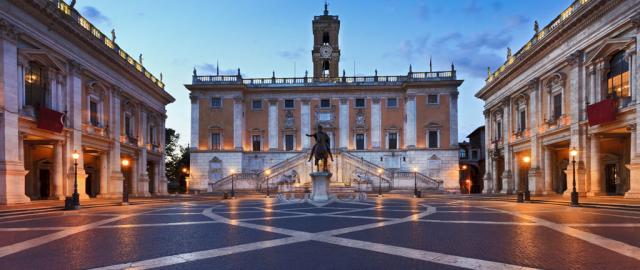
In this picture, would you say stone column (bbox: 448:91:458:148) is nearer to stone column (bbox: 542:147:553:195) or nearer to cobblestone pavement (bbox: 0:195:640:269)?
stone column (bbox: 542:147:553:195)

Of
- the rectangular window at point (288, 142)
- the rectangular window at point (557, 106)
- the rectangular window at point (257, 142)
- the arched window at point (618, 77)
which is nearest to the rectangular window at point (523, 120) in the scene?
the rectangular window at point (557, 106)

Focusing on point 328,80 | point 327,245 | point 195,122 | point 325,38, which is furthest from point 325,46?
point 327,245

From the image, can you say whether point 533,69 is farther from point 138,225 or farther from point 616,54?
point 138,225

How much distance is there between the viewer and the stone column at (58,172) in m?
28.1

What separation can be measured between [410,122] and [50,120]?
140 feet

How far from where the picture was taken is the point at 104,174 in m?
35.4

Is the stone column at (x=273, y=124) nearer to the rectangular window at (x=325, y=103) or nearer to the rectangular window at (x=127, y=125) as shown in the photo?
the rectangular window at (x=325, y=103)

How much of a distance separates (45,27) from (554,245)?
94.8 ft

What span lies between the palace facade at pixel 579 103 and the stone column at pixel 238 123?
106 ft

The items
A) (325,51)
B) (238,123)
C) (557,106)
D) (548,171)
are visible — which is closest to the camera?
(557,106)

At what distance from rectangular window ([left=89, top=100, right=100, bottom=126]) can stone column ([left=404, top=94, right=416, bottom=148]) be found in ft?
124

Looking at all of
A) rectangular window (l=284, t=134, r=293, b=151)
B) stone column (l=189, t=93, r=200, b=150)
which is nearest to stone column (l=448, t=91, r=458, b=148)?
rectangular window (l=284, t=134, r=293, b=151)

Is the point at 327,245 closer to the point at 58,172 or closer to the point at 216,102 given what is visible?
the point at 58,172

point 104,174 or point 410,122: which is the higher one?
point 410,122
